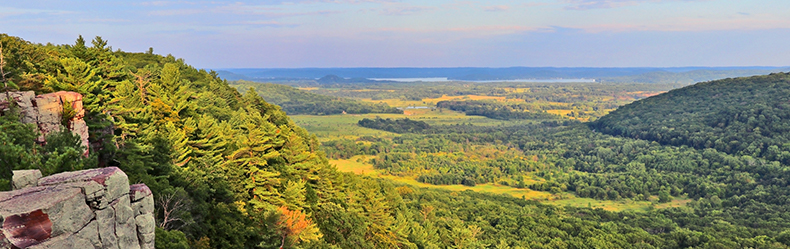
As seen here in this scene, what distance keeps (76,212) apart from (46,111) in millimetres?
12959

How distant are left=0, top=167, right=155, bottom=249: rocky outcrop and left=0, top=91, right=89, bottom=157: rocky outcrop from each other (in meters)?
9.77

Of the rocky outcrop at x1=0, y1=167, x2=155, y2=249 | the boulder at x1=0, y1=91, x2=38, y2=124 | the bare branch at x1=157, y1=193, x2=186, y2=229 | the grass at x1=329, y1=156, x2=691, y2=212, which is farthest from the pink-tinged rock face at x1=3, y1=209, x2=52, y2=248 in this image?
the grass at x1=329, y1=156, x2=691, y2=212

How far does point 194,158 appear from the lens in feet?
110

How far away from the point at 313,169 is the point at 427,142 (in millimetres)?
151757

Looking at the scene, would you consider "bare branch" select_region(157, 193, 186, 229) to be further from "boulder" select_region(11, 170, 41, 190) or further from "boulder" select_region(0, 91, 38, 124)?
"boulder" select_region(11, 170, 41, 190)

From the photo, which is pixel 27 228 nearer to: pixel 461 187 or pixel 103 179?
pixel 103 179

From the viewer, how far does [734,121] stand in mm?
162625

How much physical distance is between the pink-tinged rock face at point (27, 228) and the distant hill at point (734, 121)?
16321 cm

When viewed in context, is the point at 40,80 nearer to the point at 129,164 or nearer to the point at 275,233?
the point at 129,164

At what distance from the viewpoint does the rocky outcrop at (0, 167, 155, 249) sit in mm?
14172

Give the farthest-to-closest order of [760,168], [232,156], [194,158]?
1. [760,168]
2. [232,156]
3. [194,158]

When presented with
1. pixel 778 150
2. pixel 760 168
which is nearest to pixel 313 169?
pixel 760 168

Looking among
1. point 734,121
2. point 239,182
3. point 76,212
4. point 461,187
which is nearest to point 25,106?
point 76,212

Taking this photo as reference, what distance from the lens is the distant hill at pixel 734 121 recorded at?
14462cm
